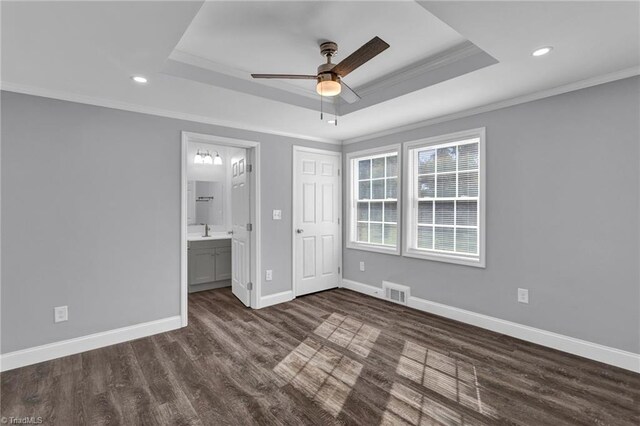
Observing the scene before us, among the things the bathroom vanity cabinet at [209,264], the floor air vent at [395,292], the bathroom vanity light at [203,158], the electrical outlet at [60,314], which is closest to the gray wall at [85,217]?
the electrical outlet at [60,314]

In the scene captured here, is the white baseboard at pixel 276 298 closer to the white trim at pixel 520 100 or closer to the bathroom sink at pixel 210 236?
the bathroom sink at pixel 210 236

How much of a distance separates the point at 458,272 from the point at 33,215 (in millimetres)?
4290

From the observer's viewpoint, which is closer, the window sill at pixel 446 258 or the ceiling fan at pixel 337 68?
the ceiling fan at pixel 337 68

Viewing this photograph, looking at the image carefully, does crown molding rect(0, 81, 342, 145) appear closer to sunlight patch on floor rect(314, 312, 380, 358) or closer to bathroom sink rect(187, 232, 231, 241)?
bathroom sink rect(187, 232, 231, 241)

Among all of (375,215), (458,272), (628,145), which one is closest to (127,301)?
(375,215)

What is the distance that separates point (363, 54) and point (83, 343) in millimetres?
3504

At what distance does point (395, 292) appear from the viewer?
4312 mm

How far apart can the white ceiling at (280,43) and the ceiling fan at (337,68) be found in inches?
4.8

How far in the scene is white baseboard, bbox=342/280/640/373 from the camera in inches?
102

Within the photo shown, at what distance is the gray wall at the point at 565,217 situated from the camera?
2578 mm

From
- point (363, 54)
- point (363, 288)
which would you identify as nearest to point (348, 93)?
point (363, 54)

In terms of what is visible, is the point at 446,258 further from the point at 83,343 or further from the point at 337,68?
the point at 83,343

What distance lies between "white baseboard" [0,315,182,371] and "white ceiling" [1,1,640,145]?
7.44 ft

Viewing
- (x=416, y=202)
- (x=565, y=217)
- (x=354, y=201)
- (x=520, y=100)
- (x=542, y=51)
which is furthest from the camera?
(x=354, y=201)
